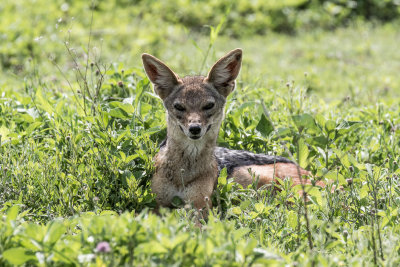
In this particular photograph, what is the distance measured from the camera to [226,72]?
4.50 m

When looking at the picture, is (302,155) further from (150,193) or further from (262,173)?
(262,173)

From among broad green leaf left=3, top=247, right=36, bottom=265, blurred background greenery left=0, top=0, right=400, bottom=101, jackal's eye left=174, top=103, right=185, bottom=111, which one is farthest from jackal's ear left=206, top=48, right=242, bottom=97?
blurred background greenery left=0, top=0, right=400, bottom=101

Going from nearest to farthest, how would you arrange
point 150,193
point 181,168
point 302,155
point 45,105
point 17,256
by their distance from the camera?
point 17,256
point 302,155
point 150,193
point 181,168
point 45,105

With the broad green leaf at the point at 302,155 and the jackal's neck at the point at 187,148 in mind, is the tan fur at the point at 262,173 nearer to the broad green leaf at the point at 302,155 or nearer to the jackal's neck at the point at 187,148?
the jackal's neck at the point at 187,148

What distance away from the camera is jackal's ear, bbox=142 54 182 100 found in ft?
14.2

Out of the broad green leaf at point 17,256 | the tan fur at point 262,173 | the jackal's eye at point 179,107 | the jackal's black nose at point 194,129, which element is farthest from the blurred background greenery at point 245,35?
the broad green leaf at point 17,256

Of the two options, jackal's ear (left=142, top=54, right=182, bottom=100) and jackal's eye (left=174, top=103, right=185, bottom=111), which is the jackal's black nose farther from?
jackal's ear (left=142, top=54, right=182, bottom=100)

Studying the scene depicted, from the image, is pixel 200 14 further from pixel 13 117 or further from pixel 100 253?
pixel 100 253

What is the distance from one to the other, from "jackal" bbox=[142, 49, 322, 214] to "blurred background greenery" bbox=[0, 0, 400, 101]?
3225 mm

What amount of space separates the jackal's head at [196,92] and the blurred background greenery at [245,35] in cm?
318

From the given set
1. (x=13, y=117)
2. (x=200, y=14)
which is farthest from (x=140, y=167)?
(x=200, y=14)

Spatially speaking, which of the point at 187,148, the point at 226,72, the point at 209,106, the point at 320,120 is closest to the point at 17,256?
the point at 187,148

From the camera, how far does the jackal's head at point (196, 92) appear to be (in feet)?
14.0

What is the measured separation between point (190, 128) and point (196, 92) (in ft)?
1.43
